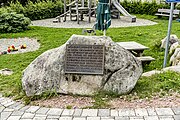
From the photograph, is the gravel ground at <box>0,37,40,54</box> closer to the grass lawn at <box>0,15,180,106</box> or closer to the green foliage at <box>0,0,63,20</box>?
the grass lawn at <box>0,15,180,106</box>

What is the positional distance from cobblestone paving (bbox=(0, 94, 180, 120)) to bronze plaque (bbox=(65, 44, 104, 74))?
73 centimetres

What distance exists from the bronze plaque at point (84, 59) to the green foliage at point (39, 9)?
948cm

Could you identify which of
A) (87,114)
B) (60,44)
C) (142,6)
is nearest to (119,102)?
(87,114)

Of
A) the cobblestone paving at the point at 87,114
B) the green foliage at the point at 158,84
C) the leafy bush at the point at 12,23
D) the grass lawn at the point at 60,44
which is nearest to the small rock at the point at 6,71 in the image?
the grass lawn at the point at 60,44

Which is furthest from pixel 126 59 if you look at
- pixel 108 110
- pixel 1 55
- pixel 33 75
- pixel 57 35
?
pixel 57 35

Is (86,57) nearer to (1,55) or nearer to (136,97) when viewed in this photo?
(136,97)

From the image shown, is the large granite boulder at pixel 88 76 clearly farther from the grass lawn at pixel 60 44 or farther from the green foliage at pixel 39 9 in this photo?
the green foliage at pixel 39 9

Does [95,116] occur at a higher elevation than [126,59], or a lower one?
lower

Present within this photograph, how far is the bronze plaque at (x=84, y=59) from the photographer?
438 cm

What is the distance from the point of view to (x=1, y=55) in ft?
25.4

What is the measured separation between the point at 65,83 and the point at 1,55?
3955 millimetres

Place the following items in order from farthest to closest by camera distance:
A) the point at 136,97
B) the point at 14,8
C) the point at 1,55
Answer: the point at 14,8 → the point at 1,55 → the point at 136,97

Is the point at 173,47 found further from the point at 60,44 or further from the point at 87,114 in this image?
the point at 87,114

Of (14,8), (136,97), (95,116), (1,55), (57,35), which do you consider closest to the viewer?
(95,116)
